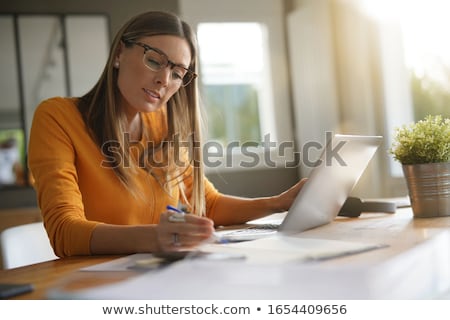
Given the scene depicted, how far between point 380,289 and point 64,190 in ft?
1.88

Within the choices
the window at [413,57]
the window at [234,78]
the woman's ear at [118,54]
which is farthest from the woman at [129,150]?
the window at [234,78]

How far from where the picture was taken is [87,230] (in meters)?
0.89

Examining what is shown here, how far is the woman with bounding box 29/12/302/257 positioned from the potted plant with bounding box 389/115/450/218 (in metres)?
0.24

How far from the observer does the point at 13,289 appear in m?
0.66

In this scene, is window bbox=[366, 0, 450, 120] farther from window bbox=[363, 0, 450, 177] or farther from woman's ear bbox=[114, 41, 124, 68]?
woman's ear bbox=[114, 41, 124, 68]

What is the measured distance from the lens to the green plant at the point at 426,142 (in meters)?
1.03

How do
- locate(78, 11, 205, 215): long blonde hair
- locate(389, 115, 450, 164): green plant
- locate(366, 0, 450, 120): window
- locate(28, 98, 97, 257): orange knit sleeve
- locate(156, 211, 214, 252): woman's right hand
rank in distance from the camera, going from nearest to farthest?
1. locate(156, 211, 214, 252): woman's right hand
2. locate(28, 98, 97, 257): orange knit sleeve
3. locate(389, 115, 450, 164): green plant
4. locate(78, 11, 205, 215): long blonde hair
5. locate(366, 0, 450, 120): window

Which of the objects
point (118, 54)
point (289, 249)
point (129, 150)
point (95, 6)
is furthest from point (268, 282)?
point (95, 6)

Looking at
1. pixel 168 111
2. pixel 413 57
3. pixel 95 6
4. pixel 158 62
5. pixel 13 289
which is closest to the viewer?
pixel 13 289

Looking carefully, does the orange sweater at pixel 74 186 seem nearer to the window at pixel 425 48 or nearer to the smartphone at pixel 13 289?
the smartphone at pixel 13 289

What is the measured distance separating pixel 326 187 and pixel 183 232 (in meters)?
0.32

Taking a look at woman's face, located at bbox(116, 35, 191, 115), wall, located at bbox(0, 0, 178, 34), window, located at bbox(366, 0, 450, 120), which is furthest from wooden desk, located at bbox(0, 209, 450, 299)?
wall, located at bbox(0, 0, 178, 34)

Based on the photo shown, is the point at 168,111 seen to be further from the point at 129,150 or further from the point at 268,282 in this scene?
the point at 268,282

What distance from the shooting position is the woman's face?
45.6 inches
